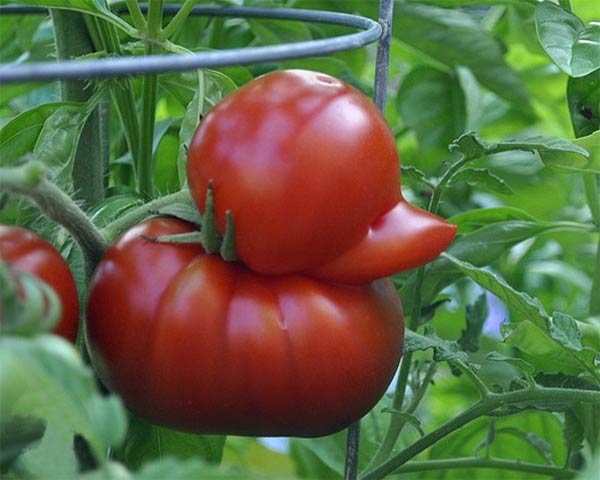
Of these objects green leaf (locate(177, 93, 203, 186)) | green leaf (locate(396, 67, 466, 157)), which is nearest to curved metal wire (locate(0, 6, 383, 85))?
green leaf (locate(177, 93, 203, 186))

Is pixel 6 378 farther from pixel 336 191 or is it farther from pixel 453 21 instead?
pixel 453 21

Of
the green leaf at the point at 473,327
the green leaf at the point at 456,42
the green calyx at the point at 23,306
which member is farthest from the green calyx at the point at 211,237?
the green leaf at the point at 456,42

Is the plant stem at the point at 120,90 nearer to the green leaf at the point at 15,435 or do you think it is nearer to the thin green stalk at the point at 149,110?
the thin green stalk at the point at 149,110

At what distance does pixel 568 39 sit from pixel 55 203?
0.36 m

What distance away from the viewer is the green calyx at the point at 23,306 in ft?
1.32

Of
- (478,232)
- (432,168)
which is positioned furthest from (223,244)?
(432,168)

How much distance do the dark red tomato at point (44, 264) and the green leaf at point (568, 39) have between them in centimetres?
32

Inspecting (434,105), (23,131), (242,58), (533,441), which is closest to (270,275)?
(242,58)

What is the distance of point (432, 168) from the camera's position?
3.88 feet

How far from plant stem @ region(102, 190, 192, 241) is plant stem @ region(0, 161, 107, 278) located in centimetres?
2

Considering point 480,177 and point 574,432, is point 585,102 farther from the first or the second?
point 574,432

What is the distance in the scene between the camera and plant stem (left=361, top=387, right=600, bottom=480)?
2.12 ft

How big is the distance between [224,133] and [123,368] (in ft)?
0.41

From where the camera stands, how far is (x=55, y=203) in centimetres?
50
